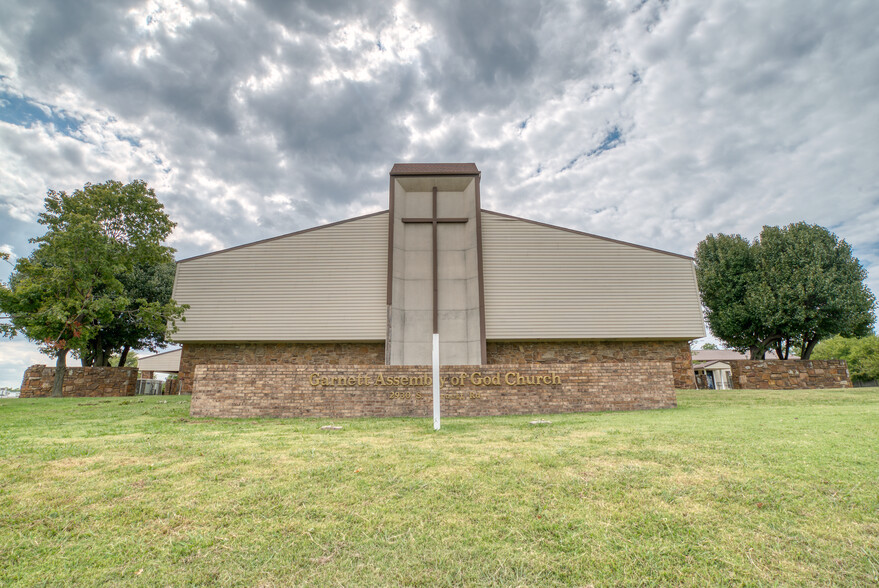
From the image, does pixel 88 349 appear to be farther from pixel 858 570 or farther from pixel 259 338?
pixel 858 570

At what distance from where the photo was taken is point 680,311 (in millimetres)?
18156

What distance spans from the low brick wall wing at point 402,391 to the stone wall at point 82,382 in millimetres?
13647

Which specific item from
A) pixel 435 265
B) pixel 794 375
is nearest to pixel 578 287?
pixel 435 265

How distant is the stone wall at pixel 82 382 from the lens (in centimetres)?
1811

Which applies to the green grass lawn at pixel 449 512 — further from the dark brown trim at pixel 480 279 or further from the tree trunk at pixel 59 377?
the tree trunk at pixel 59 377

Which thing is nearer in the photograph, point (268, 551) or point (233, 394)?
point (268, 551)

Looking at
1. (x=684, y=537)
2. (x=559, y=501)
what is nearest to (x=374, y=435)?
(x=559, y=501)

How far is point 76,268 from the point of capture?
1686 cm

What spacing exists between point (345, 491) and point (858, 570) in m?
3.56

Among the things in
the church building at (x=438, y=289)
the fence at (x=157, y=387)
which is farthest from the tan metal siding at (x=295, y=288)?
the fence at (x=157, y=387)

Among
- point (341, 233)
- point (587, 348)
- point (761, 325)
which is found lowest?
point (587, 348)

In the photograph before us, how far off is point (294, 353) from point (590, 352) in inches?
499

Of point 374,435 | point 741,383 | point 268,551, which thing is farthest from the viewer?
point 741,383

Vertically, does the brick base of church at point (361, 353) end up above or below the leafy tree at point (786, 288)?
below
